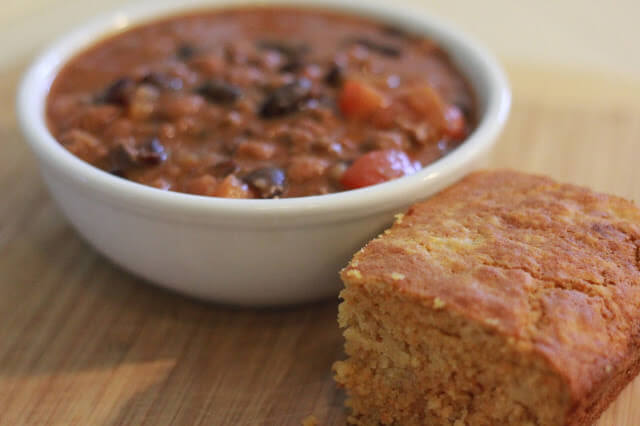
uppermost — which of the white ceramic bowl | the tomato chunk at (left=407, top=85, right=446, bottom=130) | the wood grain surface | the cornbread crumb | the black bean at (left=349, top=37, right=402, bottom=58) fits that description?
the tomato chunk at (left=407, top=85, right=446, bottom=130)

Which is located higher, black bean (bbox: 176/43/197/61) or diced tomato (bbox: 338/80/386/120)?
diced tomato (bbox: 338/80/386/120)

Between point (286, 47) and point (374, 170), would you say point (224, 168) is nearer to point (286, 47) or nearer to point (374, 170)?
point (374, 170)

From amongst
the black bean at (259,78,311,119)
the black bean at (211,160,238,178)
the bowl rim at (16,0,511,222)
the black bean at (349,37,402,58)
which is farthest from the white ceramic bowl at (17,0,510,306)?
the black bean at (349,37,402,58)

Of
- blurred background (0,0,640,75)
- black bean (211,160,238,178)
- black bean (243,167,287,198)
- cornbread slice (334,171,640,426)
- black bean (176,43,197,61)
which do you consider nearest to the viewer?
cornbread slice (334,171,640,426)

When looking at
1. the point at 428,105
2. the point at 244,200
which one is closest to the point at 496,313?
the point at 244,200

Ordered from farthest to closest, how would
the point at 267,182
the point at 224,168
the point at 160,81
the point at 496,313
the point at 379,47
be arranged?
the point at 379,47 → the point at 160,81 → the point at 224,168 → the point at 267,182 → the point at 496,313

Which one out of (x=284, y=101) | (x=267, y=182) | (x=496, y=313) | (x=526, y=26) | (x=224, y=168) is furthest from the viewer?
(x=526, y=26)

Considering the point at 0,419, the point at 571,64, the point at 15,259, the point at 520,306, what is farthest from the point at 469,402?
the point at 571,64

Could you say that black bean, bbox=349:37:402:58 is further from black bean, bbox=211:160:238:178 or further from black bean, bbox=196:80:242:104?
black bean, bbox=211:160:238:178

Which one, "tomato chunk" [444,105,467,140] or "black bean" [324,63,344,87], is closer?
"tomato chunk" [444,105,467,140]
